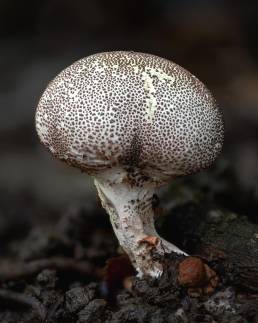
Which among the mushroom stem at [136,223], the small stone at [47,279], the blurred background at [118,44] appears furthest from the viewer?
the blurred background at [118,44]

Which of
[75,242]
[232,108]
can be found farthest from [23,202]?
[232,108]

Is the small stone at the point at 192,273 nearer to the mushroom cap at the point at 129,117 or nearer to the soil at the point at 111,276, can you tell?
the soil at the point at 111,276

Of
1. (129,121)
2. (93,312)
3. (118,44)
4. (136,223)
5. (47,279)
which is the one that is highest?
(118,44)

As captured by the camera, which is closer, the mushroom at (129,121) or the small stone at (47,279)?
the mushroom at (129,121)

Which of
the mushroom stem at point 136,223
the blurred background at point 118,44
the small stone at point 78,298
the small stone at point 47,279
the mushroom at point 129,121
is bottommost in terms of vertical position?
the small stone at point 78,298

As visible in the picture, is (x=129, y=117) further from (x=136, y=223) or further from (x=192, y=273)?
(x=192, y=273)

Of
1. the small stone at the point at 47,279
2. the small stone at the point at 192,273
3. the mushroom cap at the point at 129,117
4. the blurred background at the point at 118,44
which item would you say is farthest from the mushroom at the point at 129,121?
the blurred background at the point at 118,44

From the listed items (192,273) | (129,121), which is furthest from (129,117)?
(192,273)
